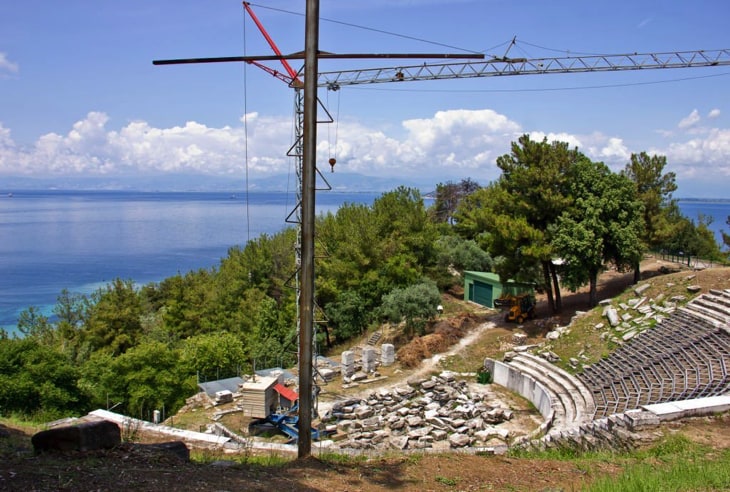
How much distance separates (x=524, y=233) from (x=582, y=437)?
16530 millimetres

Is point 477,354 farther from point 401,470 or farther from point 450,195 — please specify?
point 450,195

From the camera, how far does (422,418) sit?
19312mm

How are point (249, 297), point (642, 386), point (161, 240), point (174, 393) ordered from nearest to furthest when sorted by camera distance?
point (642, 386), point (174, 393), point (249, 297), point (161, 240)

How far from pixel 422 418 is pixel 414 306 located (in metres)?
12.0

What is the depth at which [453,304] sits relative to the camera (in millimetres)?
38438

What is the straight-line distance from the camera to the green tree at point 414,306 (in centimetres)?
3112

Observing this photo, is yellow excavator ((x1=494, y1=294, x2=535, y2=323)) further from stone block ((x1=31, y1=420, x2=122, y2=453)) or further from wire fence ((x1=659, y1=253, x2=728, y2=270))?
stone block ((x1=31, y1=420, x2=122, y2=453))

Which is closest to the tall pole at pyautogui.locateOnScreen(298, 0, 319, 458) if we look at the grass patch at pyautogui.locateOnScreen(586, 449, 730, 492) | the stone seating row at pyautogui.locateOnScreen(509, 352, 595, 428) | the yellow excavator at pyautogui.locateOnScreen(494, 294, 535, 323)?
the grass patch at pyautogui.locateOnScreen(586, 449, 730, 492)

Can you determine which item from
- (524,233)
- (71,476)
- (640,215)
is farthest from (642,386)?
(71,476)

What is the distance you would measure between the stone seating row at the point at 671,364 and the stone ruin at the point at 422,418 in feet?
12.5

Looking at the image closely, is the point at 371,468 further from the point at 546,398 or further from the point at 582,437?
the point at 546,398

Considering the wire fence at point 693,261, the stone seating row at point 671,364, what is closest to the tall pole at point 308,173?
the stone seating row at point 671,364

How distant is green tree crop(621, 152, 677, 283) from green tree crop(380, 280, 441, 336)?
11.9 meters

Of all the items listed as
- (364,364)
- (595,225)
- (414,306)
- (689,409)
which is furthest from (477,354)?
(689,409)
